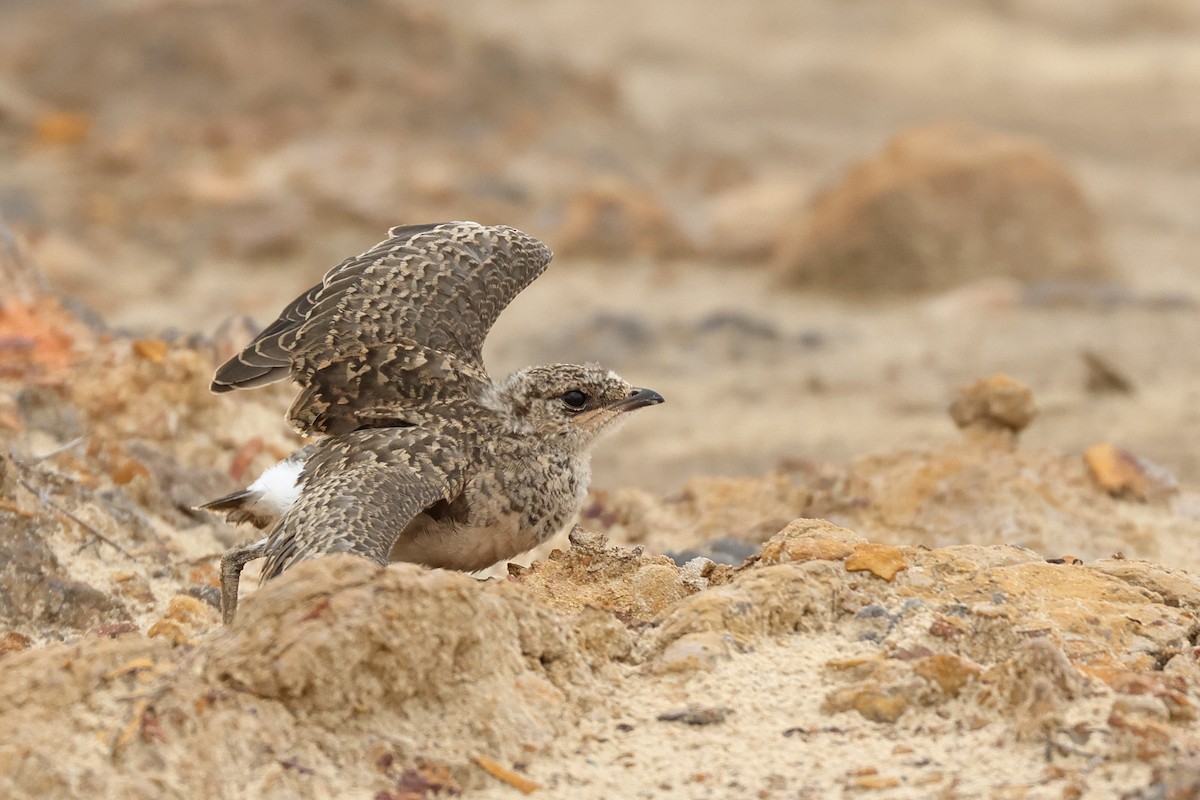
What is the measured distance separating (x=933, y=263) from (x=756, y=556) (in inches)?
425

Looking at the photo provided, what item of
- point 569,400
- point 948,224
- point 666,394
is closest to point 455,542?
point 569,400

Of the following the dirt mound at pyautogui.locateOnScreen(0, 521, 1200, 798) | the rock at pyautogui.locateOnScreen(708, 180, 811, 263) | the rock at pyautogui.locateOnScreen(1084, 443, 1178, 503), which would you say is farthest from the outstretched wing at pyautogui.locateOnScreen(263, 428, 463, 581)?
the rock at pyautogui.locateOnScreen(708, 180, 811, 263)

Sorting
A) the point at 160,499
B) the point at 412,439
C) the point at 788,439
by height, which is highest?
the point at 412,439

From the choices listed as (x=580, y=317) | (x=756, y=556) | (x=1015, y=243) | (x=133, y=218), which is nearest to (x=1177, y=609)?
(x=756, y=556)

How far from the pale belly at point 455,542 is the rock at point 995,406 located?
315 cm

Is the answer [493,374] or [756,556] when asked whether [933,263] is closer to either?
[493,374]

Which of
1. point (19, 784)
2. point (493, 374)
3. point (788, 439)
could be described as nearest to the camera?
point (19, 784)

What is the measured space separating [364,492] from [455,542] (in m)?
0.65

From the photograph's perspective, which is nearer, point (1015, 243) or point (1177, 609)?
point (1177, 609)

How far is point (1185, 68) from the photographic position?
2342 centimetres

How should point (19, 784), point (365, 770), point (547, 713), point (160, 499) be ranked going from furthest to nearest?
point (160, 499)
point (547, 713)
point (365, 770)
point (19, 784)

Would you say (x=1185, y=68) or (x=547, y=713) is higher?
(x=1185, y=68)

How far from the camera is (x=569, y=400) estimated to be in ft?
20.0

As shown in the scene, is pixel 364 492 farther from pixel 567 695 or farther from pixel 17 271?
pixel 17 271
